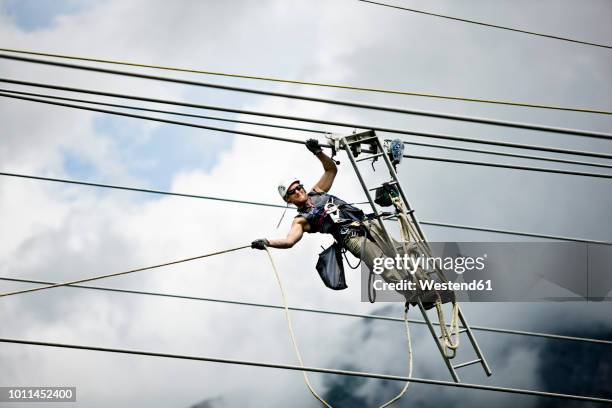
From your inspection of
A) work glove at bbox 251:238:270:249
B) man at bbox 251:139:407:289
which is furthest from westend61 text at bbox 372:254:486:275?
work glove at bbox 251:238:270:249

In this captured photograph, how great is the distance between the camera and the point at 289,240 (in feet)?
34.2

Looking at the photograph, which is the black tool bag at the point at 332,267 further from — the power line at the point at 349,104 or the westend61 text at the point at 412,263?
the power line at the point at 349,104

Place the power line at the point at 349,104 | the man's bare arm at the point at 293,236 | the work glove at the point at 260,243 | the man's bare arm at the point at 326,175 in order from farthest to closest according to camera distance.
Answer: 1. the man's bare arm at the point at 326,175
2. the man's bare arm at the point at 293,236
3. the work glove at the point at 260,243
4. the power line at the point at 349,104

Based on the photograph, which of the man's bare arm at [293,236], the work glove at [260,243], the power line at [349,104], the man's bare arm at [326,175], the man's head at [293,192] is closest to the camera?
the power line at [349,104]

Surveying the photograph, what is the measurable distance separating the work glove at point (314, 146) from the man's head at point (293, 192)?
1.72 feet

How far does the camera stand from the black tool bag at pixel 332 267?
10625mm

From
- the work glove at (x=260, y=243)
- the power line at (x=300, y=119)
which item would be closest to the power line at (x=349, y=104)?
the power line at (x=300, y=119)

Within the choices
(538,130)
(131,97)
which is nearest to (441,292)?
(538,130)

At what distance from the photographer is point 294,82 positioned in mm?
11367

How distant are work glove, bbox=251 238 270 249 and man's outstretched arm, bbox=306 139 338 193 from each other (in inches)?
37.6

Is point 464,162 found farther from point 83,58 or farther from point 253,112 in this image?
point 83,58

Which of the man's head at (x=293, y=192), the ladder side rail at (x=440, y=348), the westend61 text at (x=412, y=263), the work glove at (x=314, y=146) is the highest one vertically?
the work glove at (x=314, y=146)

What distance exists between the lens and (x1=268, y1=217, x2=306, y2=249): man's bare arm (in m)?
10.3

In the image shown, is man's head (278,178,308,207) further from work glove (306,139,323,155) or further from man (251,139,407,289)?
work glove (306,139,323,155)
